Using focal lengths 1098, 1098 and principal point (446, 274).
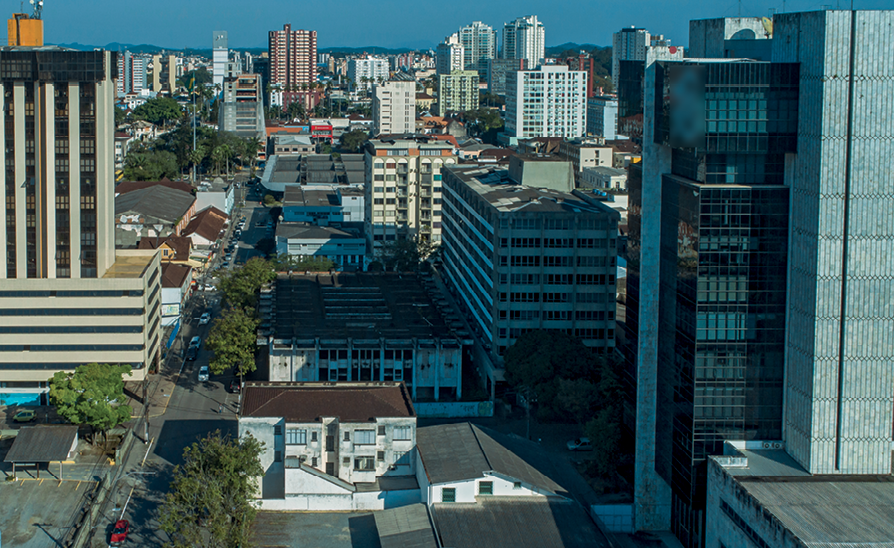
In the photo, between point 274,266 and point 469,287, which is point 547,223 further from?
point 274,266

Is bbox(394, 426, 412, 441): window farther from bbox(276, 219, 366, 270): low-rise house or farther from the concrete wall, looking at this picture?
bbox(276, 219, 366, 270): low-rise house

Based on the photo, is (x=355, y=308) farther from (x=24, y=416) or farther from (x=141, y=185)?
(x=141, y=185)

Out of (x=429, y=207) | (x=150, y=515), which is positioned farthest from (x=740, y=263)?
(x=429, y=207)

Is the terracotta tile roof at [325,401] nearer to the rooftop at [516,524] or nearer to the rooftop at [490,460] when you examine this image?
the rooftop at [490,460]

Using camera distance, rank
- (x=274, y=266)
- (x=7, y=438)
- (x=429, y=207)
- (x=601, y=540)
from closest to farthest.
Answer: (x=601, y=540) < (x=7, y=438) < (x=274, y=266) < (x=429, y=207)

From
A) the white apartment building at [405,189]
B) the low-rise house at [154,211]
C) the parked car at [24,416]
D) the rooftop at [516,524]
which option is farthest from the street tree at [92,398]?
the low-rise house at [154,211]

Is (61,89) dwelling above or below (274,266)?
above
